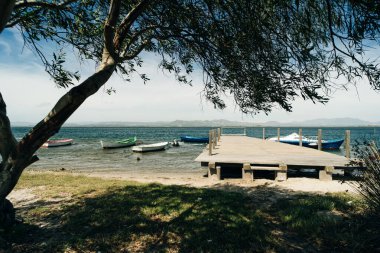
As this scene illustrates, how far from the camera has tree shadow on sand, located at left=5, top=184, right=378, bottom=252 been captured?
5.55 m

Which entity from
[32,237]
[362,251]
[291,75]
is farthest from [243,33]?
[32,237]

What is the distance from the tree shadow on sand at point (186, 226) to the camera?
555 centimetres

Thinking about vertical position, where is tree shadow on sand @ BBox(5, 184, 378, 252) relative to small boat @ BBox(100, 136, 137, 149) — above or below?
above

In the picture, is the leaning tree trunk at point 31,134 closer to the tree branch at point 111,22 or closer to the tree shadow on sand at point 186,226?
the tree branch at point 111,22

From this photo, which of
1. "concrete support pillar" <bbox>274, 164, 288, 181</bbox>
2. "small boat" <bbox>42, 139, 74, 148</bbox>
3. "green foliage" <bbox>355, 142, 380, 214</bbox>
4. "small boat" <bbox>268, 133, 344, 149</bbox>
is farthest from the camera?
"small boat" <bbox>42, 139, 74, 148</bbox>

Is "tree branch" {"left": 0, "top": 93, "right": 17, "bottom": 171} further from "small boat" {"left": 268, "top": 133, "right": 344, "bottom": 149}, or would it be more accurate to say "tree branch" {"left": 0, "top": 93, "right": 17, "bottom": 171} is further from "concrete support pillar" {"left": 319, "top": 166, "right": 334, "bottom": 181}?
"small boat" {"left": 268, "top": 133, "right": 344, "bottom": 149}

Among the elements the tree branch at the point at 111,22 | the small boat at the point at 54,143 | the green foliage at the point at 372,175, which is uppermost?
the tree branch at the point at 111,22

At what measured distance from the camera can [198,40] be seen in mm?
6430

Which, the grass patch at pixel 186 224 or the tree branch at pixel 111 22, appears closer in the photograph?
the tree branch at pixel 111 22

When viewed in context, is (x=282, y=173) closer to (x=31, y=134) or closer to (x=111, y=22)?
(x=111, y=22)

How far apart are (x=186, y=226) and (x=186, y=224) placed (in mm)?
129

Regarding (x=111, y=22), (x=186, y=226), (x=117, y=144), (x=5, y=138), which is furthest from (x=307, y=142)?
(x=5, y=138)

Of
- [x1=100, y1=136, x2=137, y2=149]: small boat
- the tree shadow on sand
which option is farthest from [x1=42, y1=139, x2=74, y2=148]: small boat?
the tree shadow on sand

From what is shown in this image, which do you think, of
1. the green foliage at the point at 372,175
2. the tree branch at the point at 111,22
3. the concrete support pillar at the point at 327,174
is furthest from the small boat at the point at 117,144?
the green foliage at the point at 372,175
